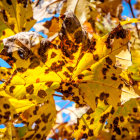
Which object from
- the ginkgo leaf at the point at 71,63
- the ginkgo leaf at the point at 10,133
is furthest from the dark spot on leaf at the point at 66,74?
the ginkgo leaf at the point at 10,133

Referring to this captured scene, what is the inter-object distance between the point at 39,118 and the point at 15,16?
44 cm

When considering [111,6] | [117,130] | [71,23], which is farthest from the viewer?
[111,6]

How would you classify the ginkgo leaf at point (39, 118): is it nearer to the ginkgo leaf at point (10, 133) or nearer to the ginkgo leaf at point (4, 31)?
the ginkgo leaf at point (10, 133)

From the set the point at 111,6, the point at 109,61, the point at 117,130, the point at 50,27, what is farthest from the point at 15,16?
the point at 111,6

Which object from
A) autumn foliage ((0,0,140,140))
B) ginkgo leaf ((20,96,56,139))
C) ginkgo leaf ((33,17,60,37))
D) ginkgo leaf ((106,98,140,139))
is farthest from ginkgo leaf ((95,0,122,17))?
ginkgo leaf ((20,96,56,139))

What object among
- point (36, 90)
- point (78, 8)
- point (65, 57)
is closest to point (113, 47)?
point (65, 57)

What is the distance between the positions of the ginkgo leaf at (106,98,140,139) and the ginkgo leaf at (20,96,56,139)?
0.27 m

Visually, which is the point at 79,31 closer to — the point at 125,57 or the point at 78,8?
the point at 125,57

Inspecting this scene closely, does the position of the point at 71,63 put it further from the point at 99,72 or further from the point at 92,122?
the point at 92,122

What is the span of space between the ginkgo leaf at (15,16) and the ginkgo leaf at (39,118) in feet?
1.05

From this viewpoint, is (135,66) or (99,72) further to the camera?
(135,66)

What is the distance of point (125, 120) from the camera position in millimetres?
849

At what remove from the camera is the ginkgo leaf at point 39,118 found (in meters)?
0.71

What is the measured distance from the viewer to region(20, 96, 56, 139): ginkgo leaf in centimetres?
71
